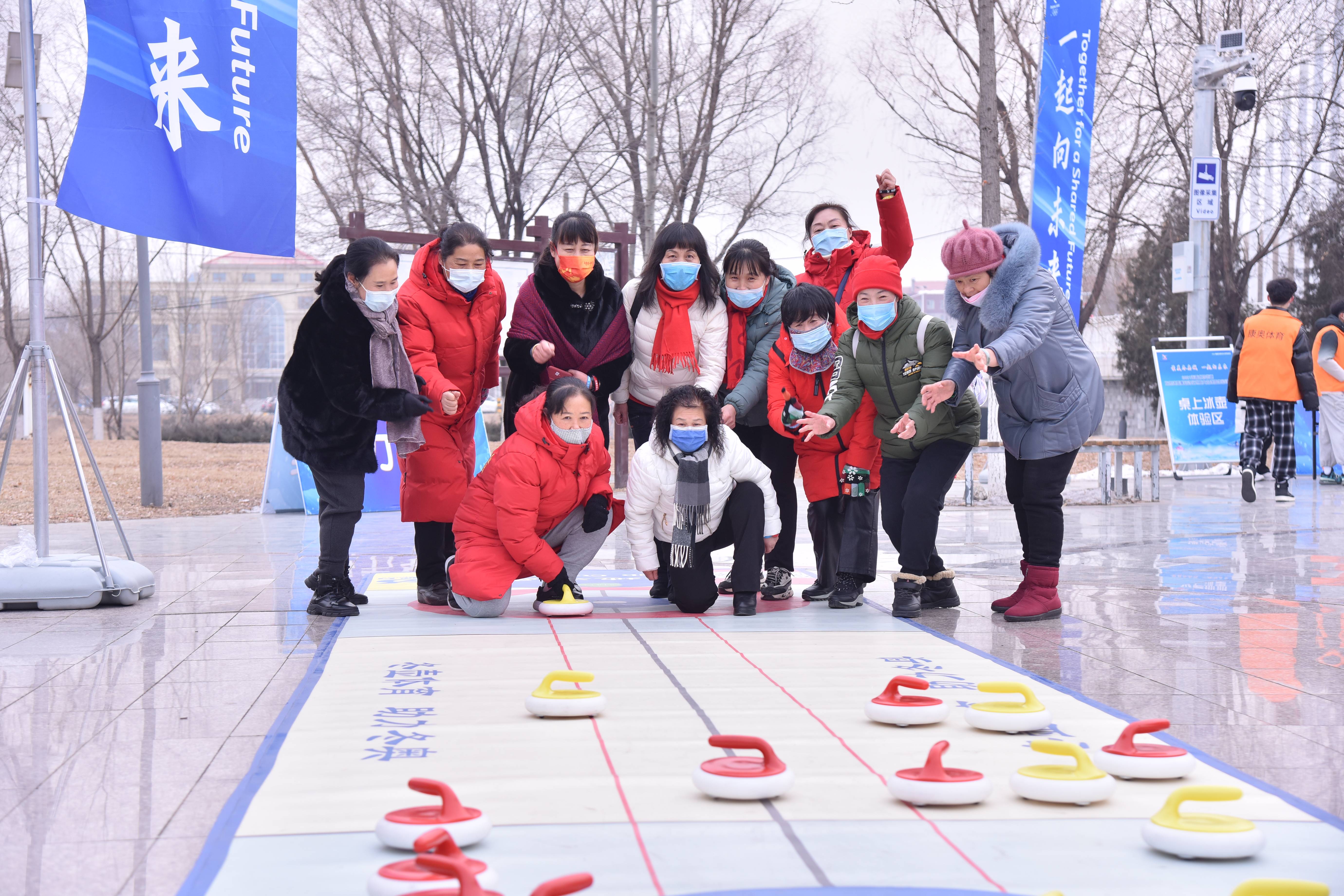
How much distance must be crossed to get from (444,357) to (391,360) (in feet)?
1.07

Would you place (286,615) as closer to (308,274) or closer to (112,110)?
(112,110)

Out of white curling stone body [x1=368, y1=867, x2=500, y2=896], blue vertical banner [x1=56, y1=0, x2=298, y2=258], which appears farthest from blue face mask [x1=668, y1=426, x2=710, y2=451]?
white curling stone body [x1=368, y1=867, x2=500, y2=896]

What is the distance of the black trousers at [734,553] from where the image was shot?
509 centimetres

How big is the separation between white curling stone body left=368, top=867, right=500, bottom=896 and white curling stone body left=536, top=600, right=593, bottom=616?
304 centimetres

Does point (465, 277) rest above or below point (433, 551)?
above

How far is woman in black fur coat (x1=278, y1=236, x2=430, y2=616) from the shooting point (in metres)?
4.99

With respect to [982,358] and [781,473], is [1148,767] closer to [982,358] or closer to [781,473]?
[982,358]

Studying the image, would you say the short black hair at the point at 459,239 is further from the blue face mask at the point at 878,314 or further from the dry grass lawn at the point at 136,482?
the dry grass lawn at the point at 136,482

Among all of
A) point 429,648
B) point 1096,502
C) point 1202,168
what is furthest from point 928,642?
point 1202,168

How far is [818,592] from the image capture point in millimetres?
5617

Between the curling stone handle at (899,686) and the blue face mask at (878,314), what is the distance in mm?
2048

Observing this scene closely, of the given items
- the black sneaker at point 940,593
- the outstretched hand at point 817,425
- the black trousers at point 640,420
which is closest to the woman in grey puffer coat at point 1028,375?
the black sneaker at point 940,593

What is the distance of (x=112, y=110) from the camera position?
5582 mm

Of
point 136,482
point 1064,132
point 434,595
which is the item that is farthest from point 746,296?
point 136,482
